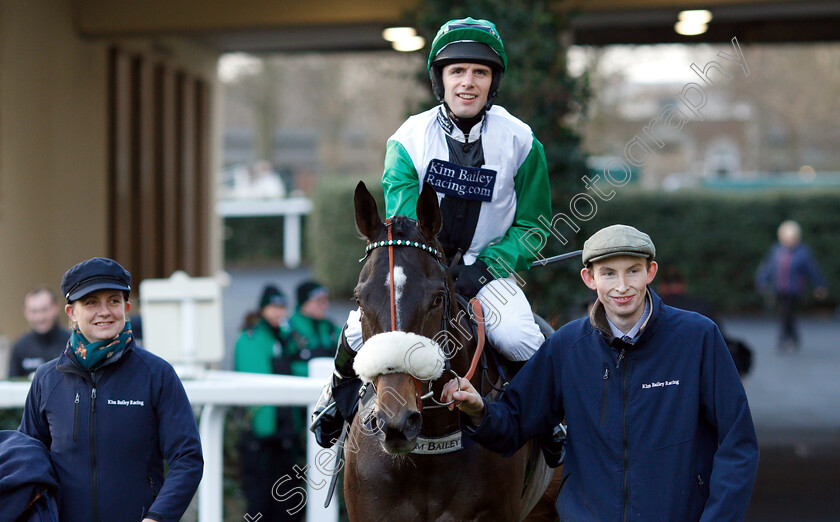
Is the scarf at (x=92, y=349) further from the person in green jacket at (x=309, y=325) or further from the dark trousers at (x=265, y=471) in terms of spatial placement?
the person in green jacket at (x=309, y=325)

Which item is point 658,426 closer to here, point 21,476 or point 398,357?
point 398,357

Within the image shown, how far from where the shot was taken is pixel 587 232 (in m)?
7.68

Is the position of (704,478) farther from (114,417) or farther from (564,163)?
(564,163)

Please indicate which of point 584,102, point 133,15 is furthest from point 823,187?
point 133,15

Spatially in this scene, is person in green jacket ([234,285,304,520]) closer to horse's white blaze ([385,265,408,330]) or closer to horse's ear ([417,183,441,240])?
horse's ear ([417,183,441,240])

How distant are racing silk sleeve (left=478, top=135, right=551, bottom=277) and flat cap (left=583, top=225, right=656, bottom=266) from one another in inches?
25.2

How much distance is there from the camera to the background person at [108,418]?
10.6ft

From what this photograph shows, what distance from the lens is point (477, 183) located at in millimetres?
3648

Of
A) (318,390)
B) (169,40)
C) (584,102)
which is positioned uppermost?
(169,40)

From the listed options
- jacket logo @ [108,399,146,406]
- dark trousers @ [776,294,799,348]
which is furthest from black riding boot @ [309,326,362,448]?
dark trousers @ [776,294,799,348]

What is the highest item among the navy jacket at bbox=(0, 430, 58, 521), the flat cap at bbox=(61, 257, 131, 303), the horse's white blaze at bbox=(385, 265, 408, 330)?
the horse's white blaze at bbox=(385, 265, 408, 330)

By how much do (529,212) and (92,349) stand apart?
1.67 meters

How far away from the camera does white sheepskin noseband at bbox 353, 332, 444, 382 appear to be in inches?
110

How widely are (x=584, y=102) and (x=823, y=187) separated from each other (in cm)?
1311
